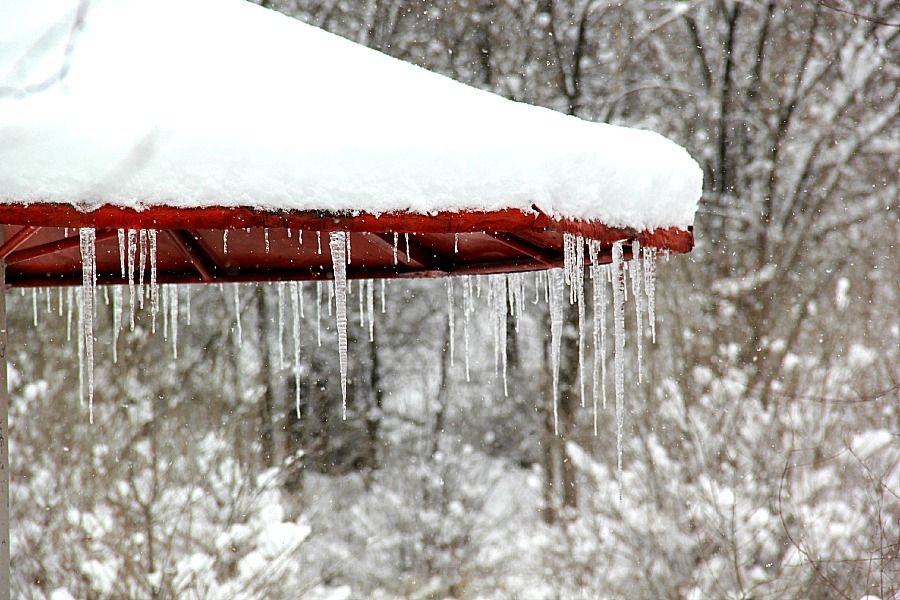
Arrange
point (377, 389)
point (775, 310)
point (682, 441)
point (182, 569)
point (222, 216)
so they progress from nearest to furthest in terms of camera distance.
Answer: point (222, 216) → point (182, 569) → point (682, 441) → point (775, 310) → point (377, 389)

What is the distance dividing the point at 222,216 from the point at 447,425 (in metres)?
6.80

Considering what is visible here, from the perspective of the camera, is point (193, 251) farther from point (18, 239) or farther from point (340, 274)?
point (340, 274)

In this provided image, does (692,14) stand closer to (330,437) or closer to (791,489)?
(791,489)

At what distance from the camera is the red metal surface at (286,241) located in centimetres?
185

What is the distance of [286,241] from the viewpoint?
356cm

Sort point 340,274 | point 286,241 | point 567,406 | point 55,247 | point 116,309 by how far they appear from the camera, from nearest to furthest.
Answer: point 340,274, point 55,247, point 286,241, point 116,309, point 567,406

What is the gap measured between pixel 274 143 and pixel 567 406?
260 inches

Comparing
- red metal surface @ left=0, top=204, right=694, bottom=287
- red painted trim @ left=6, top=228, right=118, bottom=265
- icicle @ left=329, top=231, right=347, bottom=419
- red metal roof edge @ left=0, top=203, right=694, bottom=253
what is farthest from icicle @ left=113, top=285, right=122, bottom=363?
red metal roof edge @ left=0, top=203, right=694, bottom=253

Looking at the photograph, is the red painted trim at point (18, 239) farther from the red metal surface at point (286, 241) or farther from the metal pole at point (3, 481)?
the metal pole at point (3, 481)

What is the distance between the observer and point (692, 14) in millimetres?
8984

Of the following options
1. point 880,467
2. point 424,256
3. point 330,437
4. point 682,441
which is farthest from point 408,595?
point 424,256

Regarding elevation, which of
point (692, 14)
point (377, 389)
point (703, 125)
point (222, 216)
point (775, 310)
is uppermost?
point (692, 14)

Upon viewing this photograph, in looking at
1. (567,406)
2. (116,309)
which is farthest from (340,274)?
(567,406)

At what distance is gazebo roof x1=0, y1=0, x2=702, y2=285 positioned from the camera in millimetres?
1822
